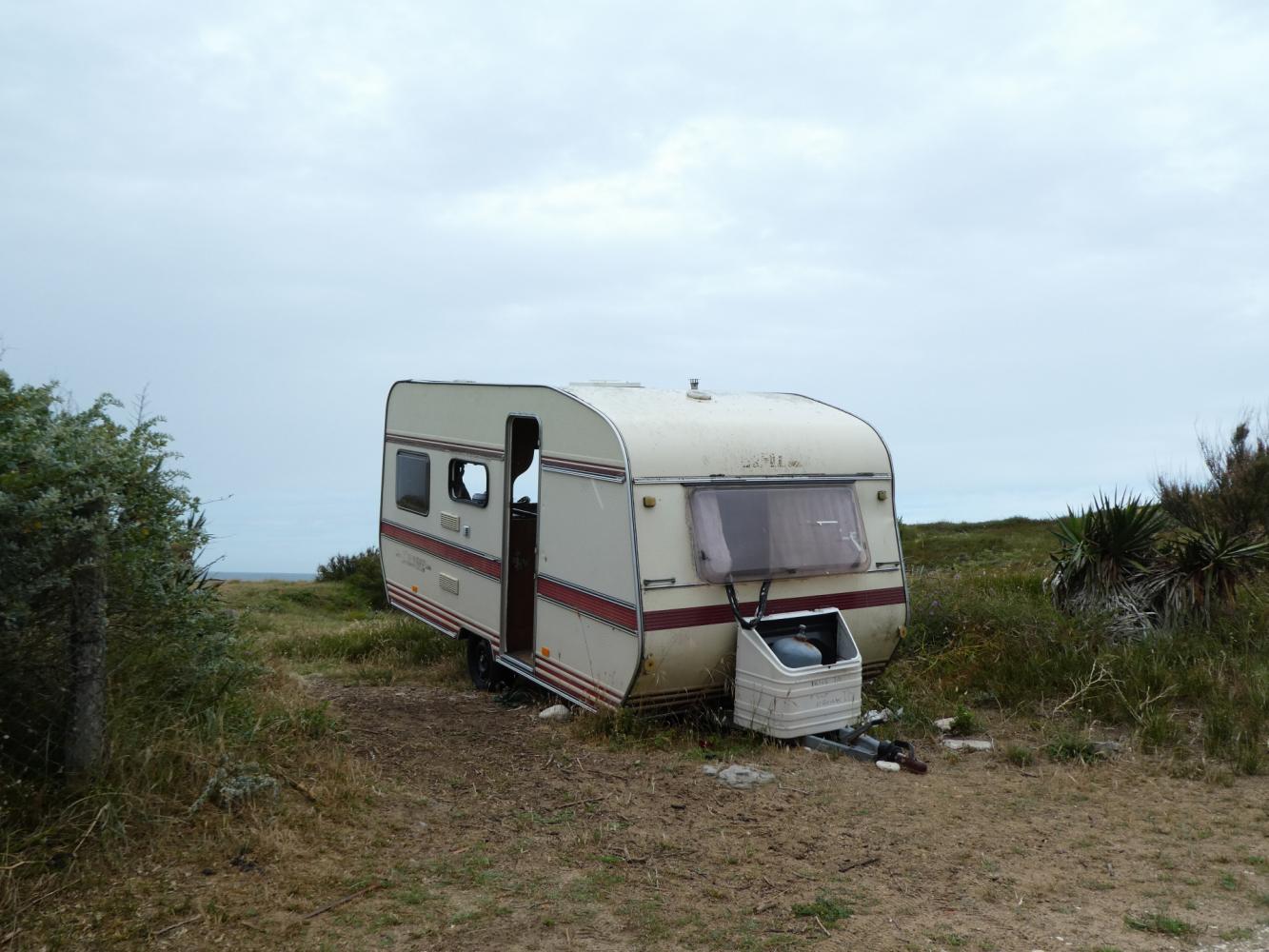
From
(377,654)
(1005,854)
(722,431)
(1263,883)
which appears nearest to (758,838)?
(1005,854)

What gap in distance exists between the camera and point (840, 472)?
28.8ft

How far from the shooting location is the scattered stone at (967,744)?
7.91 m

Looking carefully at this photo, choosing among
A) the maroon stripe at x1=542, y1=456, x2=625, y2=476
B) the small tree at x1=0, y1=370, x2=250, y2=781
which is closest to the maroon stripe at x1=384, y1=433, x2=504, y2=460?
the maroon stripe at x1=542, y1=456, x2=625, y2=476

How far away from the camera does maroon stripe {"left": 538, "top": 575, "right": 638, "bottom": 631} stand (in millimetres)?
7762

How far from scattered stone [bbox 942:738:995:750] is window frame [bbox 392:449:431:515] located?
5649 mm

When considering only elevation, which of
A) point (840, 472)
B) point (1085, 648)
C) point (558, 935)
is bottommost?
point (558, 935)

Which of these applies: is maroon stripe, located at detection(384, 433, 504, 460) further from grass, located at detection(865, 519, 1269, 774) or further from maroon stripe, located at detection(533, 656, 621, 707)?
grass, located at detection(865, 519, 1269, 774)

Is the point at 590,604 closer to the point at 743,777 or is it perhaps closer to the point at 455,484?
the point at 743,777

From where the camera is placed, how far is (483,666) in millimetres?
10344

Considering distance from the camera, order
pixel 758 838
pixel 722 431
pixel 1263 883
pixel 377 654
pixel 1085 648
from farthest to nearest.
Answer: pixel 377 654 < pixel 1085 648 < pixel 722 431 < pixel 758 838 < pixel 1263 883

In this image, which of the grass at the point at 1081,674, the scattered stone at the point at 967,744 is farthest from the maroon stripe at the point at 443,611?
the scattered stone at the point at 967,744

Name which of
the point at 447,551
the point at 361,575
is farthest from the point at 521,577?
the point at 361,575

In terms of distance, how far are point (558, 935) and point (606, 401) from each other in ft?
14.8

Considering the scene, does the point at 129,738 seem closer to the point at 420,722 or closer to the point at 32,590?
the point at 32,590
